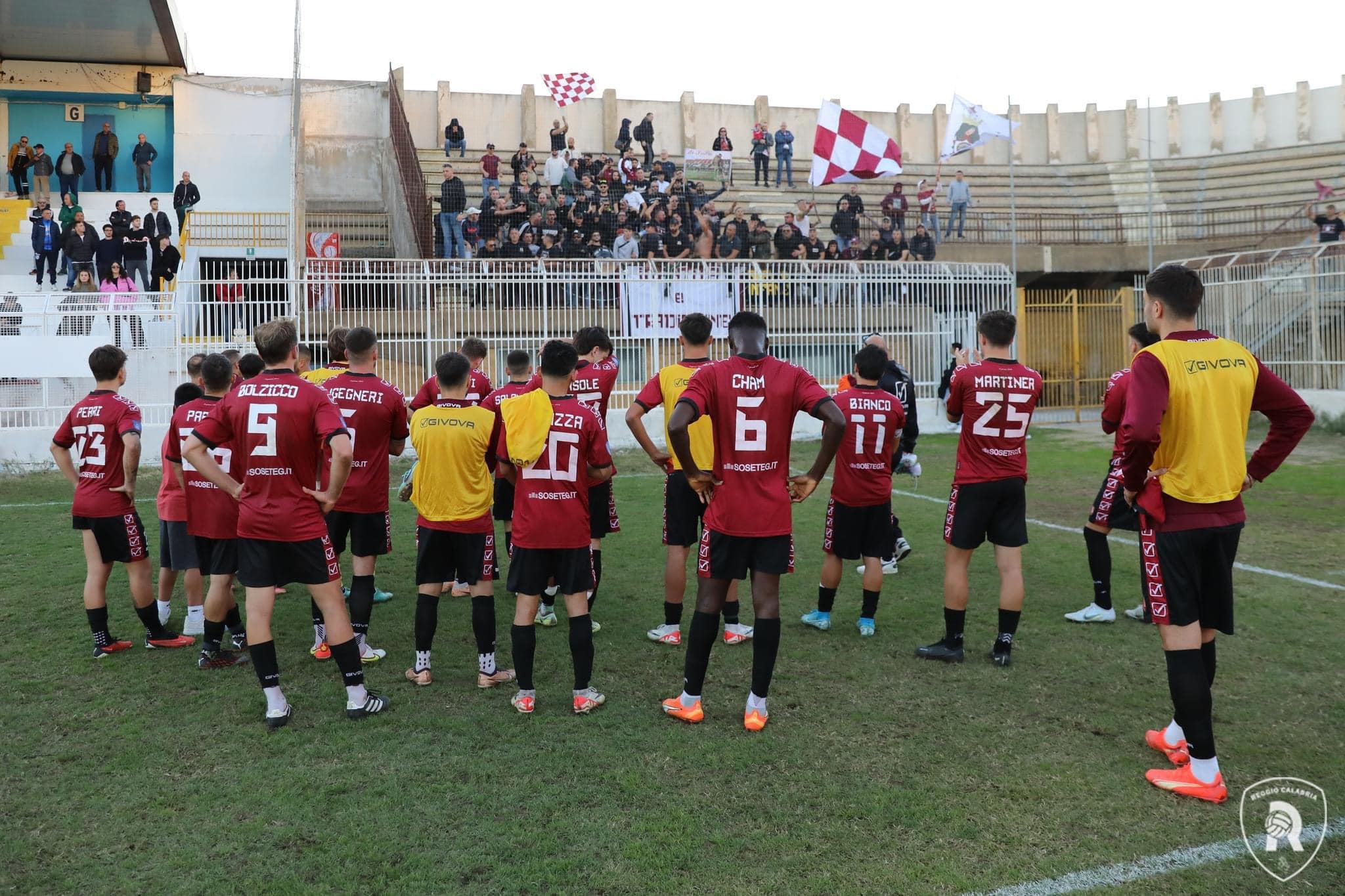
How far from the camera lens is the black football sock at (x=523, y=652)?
16.7ft

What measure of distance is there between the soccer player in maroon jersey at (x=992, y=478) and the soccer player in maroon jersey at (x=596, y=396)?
2126mm

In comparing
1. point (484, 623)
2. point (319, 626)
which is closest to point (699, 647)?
point (484, 623)

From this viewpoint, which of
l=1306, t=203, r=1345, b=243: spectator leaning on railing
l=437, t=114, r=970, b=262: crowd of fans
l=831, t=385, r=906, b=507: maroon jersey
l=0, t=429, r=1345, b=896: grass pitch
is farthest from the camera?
l=1306, t=203, r=1345, b=243: spectator leaning on railing

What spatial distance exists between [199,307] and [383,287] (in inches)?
101

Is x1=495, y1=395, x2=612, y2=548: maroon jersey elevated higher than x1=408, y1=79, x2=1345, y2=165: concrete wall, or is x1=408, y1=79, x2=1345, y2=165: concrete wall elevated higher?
x1=408, y1=79, x2=1345, y2=165: concrete wall

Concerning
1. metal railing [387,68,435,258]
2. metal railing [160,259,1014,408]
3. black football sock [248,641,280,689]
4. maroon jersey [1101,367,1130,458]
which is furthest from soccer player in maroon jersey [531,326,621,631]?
metal railing [387,68,435,258]

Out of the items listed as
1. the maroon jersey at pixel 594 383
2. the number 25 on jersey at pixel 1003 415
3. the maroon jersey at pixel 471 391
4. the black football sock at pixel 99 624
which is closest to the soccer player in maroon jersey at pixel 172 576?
the black football sock at pixel 99 624

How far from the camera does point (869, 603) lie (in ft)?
21.2

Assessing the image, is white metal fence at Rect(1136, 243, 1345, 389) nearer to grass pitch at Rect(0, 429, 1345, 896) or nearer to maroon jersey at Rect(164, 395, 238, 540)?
grass pitch at Rect(0, 429, 1345, 896)

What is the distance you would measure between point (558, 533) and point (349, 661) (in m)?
1.16

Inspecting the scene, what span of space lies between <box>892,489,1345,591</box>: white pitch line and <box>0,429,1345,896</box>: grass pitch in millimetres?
585

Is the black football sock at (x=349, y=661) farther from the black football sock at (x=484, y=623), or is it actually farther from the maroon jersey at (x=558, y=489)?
the maroon jersey at (x=558, y=489)

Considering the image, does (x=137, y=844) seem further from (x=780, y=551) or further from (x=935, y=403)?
(x=935, y=403)

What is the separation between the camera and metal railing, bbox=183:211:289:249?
23.0 meters
